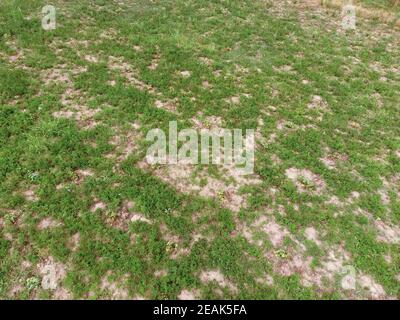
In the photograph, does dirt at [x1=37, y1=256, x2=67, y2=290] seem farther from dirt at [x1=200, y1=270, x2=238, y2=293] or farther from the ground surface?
dirt at [x1=200, y1=270, x2=238, y2=293]

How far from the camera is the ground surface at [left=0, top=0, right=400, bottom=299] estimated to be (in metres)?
11.9

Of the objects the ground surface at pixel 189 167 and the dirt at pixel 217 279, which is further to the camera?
the ground surface at pixel 189 167

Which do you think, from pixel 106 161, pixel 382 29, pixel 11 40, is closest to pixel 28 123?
pixel 106 161

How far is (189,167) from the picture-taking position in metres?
15.3

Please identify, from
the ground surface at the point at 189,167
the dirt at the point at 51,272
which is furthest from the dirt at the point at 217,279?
the dirt at the point at 51,272

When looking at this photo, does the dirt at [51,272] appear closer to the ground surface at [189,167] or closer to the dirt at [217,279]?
the ground surface at [189,167]

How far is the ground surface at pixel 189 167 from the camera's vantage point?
470 inches

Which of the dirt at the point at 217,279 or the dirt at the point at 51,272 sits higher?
the dirt at the point at 51,272

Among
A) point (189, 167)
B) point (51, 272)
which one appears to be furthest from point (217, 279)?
point (51, 272)

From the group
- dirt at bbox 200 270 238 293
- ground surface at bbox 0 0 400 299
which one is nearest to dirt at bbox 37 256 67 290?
ground surface at bbox 0 0 400 299

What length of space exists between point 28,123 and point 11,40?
845 centimetres

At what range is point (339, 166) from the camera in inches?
632

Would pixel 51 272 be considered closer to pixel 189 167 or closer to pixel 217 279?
pixel 217 279

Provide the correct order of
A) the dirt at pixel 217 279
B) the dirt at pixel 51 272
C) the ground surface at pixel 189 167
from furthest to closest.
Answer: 1. the ground surface at pixel 189 167
2. the dirt at pixel 217 279
3. the dirt at pixel 51 272
